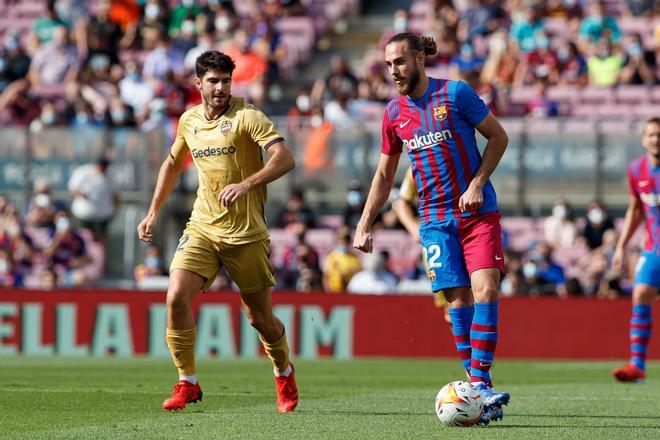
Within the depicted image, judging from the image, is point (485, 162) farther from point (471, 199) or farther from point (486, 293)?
point (486, 293)

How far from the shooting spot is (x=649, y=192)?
12.9 m

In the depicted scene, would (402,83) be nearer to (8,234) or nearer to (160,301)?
A: (160,301)

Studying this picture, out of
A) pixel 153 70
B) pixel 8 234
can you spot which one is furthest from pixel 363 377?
pixel 153 70

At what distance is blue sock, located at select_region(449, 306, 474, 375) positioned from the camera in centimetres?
912

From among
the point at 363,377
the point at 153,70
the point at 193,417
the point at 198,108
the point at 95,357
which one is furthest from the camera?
the point at 153,70

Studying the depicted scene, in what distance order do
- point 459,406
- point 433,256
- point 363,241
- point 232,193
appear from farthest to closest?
point 433,256 < point 363,241 < point 232,193 < point 459,406

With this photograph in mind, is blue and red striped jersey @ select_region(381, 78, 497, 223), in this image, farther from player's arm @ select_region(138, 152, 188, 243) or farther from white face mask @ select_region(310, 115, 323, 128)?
white face mask @ select_region(310, 115, 323, 128)

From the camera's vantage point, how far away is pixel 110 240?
2158 cm

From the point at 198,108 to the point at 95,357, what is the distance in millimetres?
9562

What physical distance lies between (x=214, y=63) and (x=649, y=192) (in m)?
5.40

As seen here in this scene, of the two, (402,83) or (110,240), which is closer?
(402,83)

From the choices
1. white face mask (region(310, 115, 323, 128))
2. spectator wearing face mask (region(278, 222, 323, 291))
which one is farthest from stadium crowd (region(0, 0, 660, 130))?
spectator wearing face mask (region(278, 222, 323, 291))

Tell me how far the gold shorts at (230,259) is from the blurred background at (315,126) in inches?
400

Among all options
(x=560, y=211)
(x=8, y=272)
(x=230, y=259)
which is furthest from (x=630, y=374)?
(x=8, y=272)
